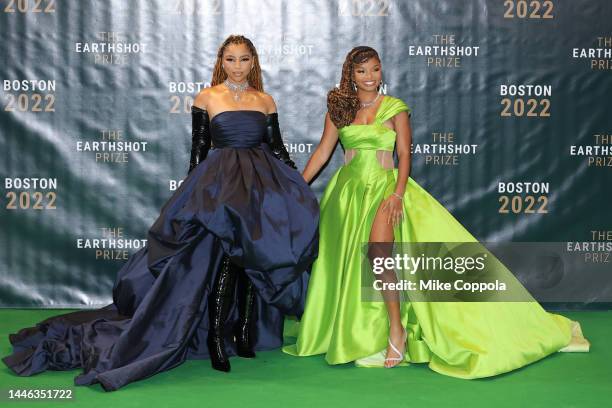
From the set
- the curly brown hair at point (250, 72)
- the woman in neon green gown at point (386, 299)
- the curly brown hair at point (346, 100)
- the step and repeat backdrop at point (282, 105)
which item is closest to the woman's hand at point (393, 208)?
the woman in neon green gown at point (386, 299)

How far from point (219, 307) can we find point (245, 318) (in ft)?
1.05

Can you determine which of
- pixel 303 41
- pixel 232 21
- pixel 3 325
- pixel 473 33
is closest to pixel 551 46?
pixel 473 33

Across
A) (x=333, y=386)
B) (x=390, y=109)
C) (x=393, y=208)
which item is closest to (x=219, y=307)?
(x=333, y=386)

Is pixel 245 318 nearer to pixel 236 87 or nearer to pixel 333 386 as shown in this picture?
pixel 333 386

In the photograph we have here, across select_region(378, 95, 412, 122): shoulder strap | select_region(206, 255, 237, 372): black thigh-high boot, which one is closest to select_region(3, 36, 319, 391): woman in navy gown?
select_region(206, 255, 237, 372): black thigh-high boot

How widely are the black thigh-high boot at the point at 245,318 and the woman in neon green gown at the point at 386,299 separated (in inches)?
10.8

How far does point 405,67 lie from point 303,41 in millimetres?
887

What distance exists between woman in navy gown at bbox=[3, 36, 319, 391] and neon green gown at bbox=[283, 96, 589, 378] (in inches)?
9.4

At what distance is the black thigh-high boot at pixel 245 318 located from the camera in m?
4.68

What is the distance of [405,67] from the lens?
6059 millimetres

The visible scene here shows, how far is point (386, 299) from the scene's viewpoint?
4.42 metres

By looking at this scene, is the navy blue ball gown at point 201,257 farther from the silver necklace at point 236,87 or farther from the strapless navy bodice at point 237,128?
the silver necklace at point 236,87

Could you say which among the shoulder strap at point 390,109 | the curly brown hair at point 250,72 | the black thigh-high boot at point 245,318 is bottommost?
the black thigh-high boot at point 245,318

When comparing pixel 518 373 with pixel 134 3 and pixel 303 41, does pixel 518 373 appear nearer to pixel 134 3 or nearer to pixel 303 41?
pixel 303 41
